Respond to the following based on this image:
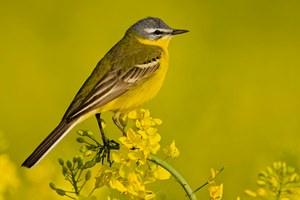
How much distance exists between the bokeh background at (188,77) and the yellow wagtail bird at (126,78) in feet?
0.92

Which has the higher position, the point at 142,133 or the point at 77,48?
the point at 77,48

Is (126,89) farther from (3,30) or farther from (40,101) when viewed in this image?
(3,30)

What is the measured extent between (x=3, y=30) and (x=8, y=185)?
295 inches

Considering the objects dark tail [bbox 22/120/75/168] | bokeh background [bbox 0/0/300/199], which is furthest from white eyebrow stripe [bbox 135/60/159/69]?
dark tail [bbox 22/120/75/168]

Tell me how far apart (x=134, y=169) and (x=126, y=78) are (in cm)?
205

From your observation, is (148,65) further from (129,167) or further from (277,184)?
(277,184)

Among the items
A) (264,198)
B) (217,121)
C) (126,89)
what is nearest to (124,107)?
(126,89)

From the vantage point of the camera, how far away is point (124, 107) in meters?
5.94

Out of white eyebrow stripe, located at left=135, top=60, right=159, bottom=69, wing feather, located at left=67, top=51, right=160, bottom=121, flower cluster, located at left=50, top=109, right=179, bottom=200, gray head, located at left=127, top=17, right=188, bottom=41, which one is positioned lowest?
flower cluster, located at left=50, top=109, right=179, bottom=200

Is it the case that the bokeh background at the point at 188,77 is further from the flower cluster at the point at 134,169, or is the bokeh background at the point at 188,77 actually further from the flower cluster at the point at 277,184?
the flower cluster at the point at 277,184

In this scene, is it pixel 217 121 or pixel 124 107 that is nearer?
pixel 124 107

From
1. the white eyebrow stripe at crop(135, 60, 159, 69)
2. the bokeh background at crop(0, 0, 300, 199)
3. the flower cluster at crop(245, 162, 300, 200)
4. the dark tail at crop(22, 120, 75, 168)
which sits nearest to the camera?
the flower cluster at crop(245, 162, 300, 200)

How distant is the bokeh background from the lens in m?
7.77

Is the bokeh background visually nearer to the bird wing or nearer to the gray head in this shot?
the bird wing
